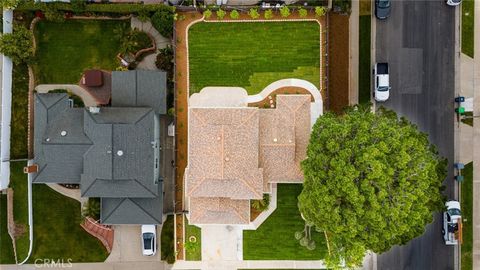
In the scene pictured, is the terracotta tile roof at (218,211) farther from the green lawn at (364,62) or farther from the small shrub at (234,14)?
the small shrub at (234,14)

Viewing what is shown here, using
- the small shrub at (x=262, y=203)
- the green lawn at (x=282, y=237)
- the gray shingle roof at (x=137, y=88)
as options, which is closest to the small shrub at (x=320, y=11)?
the gray shingle roof at (x=137, y=88)

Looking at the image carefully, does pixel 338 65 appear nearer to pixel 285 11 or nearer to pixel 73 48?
pixel 285 11

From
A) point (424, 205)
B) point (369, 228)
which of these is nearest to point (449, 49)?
point (424, 205)

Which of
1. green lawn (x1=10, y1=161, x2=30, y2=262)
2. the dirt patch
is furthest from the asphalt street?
green lawn (x1=10, y1=161, x2=30, y2=262)

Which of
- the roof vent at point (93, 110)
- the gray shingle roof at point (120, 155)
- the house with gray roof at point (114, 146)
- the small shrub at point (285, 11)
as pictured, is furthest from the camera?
the small shrub at point (285, 11)

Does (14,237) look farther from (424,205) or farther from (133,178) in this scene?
(424,205)

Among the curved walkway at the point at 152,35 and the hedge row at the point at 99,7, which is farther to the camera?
the curved walkway at the point at 152,35

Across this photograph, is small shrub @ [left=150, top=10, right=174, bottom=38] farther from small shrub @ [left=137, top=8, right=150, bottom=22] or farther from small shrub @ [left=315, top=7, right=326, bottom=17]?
small shrub @ [left=315, top=7, right=326, bottom=17]
